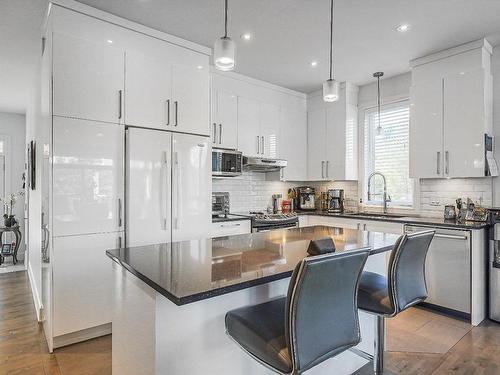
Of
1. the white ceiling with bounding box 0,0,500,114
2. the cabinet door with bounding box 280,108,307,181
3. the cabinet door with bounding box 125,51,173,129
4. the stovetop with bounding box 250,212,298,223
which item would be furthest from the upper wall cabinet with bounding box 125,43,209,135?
the cabinet door with bounding box 280,108,307,181

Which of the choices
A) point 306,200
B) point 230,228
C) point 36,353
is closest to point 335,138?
point 306,200

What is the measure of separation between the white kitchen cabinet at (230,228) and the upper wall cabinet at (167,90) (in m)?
1.08

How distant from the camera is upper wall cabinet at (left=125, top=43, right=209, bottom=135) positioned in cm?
298

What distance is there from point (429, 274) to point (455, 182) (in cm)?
115

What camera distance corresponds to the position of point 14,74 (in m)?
4.22

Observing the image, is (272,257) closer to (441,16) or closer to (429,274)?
(429,274)

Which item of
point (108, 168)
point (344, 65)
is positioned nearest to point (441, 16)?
point (344, 65)

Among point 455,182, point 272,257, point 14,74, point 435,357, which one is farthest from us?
point 14,74

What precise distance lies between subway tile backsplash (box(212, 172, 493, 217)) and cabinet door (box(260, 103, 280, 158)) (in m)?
0.45

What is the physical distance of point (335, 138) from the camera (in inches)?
187

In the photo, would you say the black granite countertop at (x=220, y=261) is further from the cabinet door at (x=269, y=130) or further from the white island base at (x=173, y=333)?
the cabinet door at (x=269, y=130)

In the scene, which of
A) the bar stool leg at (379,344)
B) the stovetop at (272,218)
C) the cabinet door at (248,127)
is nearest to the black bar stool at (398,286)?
the bar stool leg at (379,344)

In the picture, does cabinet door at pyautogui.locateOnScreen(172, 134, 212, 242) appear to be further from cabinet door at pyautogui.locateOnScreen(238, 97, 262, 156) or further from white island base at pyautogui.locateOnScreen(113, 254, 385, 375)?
white island base at pyautogui.locateOnScreen(113, 254, 385, 375)

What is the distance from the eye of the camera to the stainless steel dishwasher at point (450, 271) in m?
3.05
